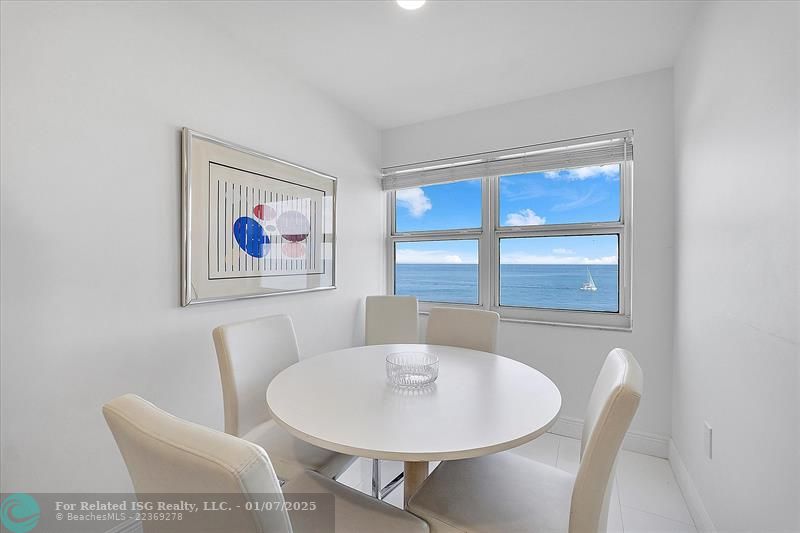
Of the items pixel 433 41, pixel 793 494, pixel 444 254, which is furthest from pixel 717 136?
pixel 444 254

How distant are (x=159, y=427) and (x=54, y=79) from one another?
1.52 m

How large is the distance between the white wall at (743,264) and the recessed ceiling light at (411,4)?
4.21 ft

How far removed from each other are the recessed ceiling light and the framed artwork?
1.11 metres

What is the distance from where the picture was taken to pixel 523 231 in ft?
9.30

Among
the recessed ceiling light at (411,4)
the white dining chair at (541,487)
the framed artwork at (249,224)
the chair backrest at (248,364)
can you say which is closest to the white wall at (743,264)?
the white dining chair at (541,487)

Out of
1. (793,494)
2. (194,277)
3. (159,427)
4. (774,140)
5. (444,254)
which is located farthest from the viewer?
(444,254)

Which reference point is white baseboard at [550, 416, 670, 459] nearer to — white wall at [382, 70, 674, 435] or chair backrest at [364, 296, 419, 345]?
white wall at [382, 70, 674, 435]

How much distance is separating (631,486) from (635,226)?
1.59 m

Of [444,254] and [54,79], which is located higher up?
[54,79]

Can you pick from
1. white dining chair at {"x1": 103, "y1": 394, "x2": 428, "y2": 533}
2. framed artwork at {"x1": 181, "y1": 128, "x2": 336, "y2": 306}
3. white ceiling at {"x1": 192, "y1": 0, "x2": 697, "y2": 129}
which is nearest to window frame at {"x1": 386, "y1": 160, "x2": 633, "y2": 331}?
white ceiling at {"x1": 192, "y1": 0, "x2": 697, "y2": 129}

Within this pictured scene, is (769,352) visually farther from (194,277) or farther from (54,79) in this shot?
(54,79)

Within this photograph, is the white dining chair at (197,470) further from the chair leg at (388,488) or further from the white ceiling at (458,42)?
the white ceiling at (458,42)

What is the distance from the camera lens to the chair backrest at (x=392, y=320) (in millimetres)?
2660

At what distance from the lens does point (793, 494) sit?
38.4 inches
